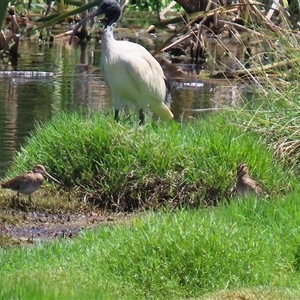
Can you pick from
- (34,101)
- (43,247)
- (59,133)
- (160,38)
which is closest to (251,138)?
(59,133)

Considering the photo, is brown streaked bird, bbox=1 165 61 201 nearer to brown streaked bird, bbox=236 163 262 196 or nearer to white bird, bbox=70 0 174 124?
brown streaked bird, bbox=236 163 262 196

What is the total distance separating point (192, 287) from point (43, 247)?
1326 millimetres

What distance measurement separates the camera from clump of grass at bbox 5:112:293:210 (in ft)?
31.0

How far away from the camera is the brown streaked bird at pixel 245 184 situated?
8648 millimetres

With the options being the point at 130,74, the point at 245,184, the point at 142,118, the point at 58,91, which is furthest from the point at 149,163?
the point at 58,91

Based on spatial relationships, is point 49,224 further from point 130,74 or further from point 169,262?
point 130,74

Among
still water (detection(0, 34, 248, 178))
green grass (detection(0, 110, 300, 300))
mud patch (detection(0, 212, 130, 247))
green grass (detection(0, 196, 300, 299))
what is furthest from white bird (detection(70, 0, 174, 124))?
green grass (detection(0, 196, 300, 299))

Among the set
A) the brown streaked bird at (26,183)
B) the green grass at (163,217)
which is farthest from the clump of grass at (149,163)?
the brown streaked bird at (26,183)

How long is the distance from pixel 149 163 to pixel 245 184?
1255mm

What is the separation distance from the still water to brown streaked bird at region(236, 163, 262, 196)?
3018 mm

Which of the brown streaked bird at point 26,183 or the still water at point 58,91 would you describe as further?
the still water at point 58,91

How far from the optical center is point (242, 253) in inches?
254

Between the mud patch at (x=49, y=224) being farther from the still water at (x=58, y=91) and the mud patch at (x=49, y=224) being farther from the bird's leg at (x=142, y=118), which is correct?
the bird's leg at (x=142, y=118)

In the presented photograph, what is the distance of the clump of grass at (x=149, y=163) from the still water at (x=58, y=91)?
3.84 feet
